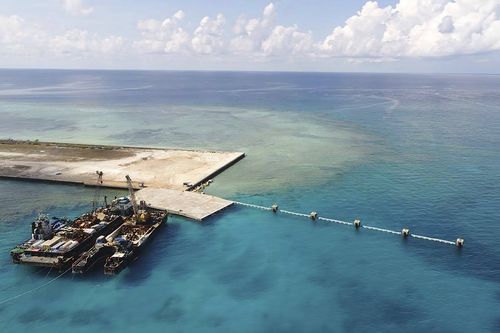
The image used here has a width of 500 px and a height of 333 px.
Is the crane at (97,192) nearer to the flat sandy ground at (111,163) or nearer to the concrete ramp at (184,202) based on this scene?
the flat sandy ground at (111,163)

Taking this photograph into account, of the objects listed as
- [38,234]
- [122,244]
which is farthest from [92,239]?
[38,234]

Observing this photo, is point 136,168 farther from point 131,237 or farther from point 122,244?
point 122,244

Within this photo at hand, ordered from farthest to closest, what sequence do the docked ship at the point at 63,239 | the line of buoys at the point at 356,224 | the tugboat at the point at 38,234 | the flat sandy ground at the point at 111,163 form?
the flat sandy ground at the point at 111,163
the line of buoys at the point at 356,224
the tugboat at the point at 38,234
the docked ship at the point at 63,239

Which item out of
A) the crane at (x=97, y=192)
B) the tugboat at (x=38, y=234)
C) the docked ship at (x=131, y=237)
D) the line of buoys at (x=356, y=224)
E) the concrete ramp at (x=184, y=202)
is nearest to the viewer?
the docked ship at (x=131, y=237)

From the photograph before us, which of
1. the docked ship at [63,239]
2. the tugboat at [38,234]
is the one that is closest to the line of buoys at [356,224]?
the docked ship at [63,239]

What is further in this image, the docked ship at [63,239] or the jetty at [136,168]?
the jetty at [136,168]

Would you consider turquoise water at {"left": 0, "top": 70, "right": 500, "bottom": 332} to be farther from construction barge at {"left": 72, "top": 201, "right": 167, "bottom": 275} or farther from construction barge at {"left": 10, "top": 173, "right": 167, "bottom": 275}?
construction barge at {"left": 10, "top": 173, "right": 167, "bottom": 275}

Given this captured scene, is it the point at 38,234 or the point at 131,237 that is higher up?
the point at 38,234
